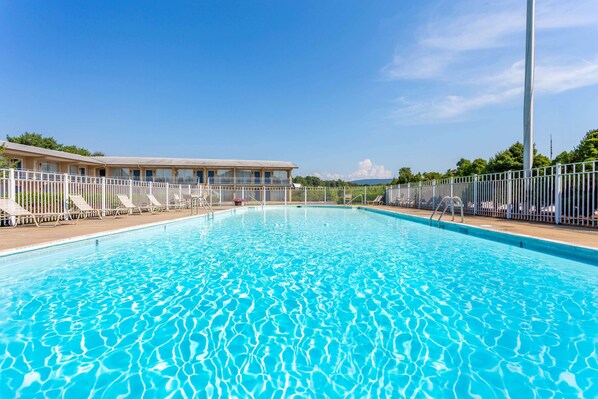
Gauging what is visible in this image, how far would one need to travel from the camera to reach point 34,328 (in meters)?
2.81

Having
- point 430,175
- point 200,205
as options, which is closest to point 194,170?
point 200,205

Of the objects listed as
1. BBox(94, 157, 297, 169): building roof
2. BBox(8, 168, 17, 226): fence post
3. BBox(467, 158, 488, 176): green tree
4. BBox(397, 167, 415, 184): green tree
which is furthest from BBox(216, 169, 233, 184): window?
BBox(8, 168, 17, 226): fence post

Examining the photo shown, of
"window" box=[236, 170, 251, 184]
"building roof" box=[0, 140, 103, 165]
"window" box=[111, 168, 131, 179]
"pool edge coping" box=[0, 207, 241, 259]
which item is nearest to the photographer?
"pool edge coping" box=[0, 207, 241, 259]

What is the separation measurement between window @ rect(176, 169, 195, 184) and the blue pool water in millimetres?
30943

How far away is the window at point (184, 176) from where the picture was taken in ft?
115

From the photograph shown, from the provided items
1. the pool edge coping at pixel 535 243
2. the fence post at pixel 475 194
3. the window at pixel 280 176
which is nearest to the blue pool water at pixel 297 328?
the pool edge coping at pixel 535 243

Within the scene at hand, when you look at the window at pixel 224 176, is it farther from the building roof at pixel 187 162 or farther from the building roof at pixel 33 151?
the building roof at pixel 33 151

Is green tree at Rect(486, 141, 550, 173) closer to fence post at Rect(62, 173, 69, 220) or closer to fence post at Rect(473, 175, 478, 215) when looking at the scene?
fence post at Rect(473, 175, 478, 215)

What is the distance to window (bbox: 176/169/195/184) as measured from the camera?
35031 millimetres

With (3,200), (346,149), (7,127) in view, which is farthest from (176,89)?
(7,127)

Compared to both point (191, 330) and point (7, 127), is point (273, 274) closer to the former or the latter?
point (191, 330)

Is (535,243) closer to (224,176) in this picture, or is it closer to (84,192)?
(84,192)

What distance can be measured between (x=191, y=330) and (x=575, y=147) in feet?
45.4

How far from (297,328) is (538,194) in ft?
33.5
